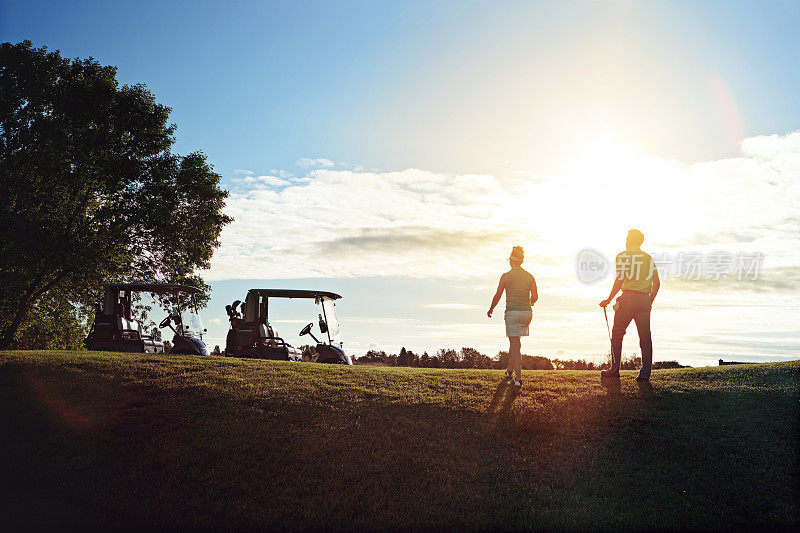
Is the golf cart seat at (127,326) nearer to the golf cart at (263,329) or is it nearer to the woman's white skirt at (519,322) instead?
the golf cart at (263,329)

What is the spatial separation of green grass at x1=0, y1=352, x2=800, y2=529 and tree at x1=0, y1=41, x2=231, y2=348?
1248cm

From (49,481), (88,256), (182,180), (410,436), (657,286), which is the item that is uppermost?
(182,180)

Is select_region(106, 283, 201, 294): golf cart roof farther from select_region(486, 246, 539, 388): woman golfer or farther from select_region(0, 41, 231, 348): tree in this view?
select_region(486, 246, 539, 388): woman golfer

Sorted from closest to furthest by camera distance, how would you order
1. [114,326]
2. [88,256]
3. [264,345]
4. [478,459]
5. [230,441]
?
[478,459], [230,441], [264,345], [114,326], [88,256]

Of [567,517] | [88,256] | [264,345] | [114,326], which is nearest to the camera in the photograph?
[567,517]

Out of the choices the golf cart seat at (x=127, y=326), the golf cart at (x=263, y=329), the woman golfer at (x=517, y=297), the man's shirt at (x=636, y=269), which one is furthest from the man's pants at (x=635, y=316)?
the golf cart seat at (x=127, y=326)

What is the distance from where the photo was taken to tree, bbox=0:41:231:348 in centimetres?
2603

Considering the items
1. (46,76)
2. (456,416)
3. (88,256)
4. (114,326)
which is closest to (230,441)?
(456,416)

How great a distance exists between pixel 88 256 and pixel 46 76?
8002 millimetres

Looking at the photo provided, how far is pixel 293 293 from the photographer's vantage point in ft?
65.5

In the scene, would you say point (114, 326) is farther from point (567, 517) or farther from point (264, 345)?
point (567, 517)

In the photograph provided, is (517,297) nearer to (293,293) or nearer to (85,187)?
(293,293)

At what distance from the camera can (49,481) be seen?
10539 millimetres

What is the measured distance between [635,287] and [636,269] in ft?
1.25
